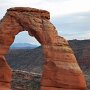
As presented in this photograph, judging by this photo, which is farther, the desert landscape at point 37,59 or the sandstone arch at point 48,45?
the desert landscape at point 37,59

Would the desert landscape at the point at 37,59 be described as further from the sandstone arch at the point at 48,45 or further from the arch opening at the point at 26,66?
the sandstone arch at the point at 48,45

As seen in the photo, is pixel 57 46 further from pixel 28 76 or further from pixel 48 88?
pixel 28 76

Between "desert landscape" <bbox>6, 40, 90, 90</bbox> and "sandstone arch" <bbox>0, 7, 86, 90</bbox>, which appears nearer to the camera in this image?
"sandstone arch" <bbox>0, 7, 86, 90</bbox>

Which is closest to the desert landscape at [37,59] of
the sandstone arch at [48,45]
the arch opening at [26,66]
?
the arch opening at [26,66]

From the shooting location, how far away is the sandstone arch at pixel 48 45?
35.5 metres

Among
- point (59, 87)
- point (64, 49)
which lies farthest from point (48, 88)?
point (64, 49)

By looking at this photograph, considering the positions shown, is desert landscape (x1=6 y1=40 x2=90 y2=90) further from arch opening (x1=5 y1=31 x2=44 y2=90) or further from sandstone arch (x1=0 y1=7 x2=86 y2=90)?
sandstone arch (x1=0 y1=7 x2=86 y2=90)

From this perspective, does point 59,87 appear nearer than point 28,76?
Yes

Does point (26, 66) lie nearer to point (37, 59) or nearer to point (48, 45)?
point (37, 59)

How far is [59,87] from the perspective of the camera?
35812 millimetres

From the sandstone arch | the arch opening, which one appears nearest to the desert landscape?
the arch opening

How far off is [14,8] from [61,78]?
6.62m

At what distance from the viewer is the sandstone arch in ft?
116

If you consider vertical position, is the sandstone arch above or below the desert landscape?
above
